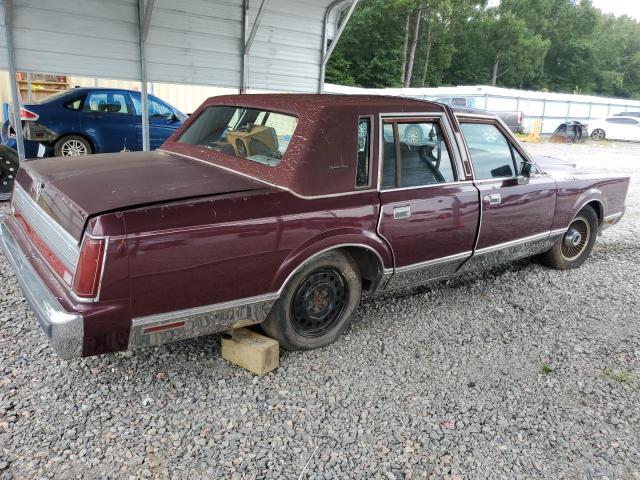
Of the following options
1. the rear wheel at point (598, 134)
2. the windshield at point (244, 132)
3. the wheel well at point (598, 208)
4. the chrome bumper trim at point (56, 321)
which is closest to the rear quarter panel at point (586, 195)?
the wheel well at point (598, 208)

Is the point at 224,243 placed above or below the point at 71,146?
above

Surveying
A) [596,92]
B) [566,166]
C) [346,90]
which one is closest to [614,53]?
[596,92]

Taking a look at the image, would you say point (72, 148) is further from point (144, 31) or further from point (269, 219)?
point (269, 219)

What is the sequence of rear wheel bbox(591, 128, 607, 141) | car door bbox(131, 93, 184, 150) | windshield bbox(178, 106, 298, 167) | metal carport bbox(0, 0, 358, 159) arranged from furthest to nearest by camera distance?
1. rear wheel bbox(591, 128, 607, 141)
2. car door bbox(131, 93, 184, 150)
3. metal carport bbox(0, 0, 358, 159)
4. windshield bbox(178, 106, 298, 167)

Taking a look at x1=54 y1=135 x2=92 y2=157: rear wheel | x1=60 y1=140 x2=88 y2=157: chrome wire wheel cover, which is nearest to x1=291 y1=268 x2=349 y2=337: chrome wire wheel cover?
x1=54 y1=135 x2=92 y2=157: rear wheel

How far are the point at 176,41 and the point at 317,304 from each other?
5.42m

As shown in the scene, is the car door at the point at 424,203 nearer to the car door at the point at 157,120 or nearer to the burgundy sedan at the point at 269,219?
the burgundy sedan at the point at 269,219

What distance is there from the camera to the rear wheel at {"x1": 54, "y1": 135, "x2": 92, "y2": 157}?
8.81 m

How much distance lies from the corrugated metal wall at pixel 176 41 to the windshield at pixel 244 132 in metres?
3.23

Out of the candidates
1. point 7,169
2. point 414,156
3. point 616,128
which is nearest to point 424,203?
point 414,156

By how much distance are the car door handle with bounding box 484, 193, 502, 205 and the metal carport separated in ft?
16.3

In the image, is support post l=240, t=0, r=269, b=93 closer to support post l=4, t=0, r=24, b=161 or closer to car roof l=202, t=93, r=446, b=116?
support post l=4, t=0, r=24, b=161

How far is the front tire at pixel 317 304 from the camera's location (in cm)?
324

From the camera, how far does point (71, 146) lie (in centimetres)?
898
